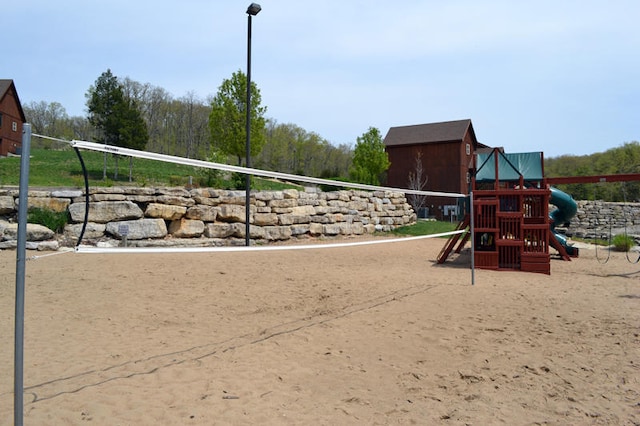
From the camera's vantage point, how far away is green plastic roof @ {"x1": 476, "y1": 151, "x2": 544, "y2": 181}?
452 inches

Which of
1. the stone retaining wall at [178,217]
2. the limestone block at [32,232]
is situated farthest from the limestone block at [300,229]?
the limestone block at [32,232]

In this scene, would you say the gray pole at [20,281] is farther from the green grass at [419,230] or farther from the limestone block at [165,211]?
the green grass at [419,230]

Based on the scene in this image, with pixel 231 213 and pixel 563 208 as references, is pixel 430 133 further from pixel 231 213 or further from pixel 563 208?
pixel 231 213

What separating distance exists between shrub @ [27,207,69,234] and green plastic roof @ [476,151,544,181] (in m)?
11.0

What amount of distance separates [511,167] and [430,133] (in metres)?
25.8

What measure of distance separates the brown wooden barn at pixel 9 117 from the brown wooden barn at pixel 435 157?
2913 centimetres

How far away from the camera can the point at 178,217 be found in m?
12.8

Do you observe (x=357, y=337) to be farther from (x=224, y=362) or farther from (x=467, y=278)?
(x=467, y=278)

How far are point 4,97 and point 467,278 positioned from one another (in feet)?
123

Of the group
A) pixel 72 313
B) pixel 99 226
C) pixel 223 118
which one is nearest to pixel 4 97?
pixel 223 118

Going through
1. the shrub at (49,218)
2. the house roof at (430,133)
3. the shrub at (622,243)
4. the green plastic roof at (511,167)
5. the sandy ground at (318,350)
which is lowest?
the sandy ground at (318,350)

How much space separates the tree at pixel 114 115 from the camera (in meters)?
24.2

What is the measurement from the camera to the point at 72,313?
5578mm

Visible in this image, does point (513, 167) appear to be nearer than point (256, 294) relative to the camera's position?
No
